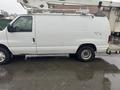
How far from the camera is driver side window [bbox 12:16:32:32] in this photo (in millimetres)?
7914

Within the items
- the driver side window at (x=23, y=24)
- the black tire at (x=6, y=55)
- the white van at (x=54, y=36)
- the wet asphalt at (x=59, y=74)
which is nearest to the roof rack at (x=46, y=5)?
the white van at (x=54, y=36)

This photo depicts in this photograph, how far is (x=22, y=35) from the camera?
7984 mm

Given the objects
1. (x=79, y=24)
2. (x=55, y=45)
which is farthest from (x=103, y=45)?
(x=55, y=45)

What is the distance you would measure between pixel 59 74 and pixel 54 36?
189 centimetres

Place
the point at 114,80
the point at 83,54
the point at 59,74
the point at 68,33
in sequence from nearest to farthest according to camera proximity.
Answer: the point at 114,80, the point at 59,74, the point at 68,33, the point at 83,54

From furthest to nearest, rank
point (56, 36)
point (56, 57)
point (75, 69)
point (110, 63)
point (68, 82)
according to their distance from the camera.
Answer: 1. point (56, 57)
2. point (110, 63)
3. point (56, 36)
4. point (75, 69)
5. point (68, 82)

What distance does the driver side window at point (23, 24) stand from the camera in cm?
791

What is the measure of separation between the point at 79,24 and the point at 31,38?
2147mm

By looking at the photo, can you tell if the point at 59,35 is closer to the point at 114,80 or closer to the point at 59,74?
the point at 59,74

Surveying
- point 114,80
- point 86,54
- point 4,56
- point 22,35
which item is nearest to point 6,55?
point 4,56

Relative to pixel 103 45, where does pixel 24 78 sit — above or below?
below

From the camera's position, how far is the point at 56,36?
27.3 feet

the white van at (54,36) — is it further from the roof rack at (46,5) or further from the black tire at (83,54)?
the roof rack at (46,5)

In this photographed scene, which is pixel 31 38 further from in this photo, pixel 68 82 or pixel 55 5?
pixel 68 82
